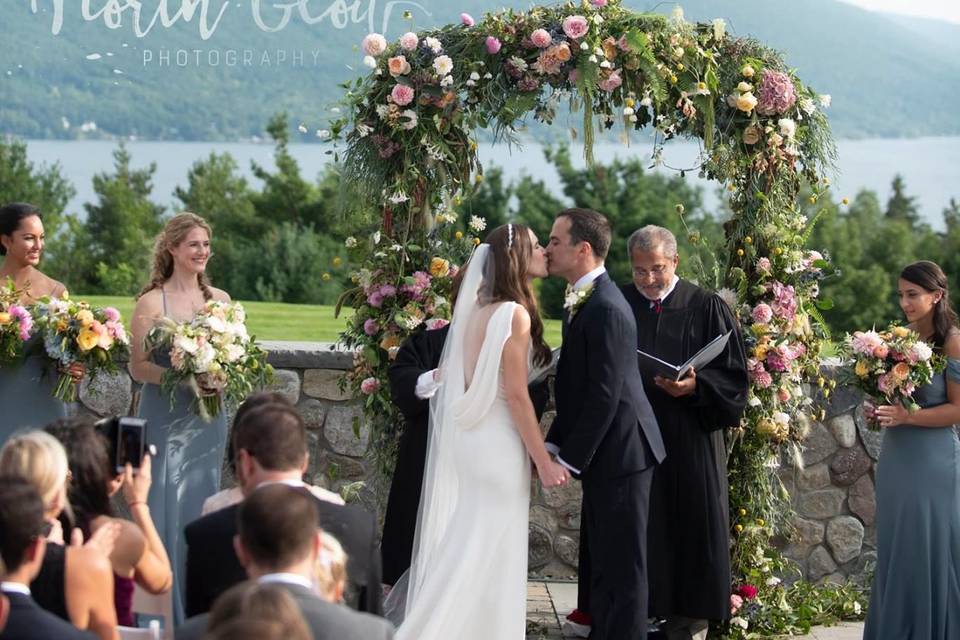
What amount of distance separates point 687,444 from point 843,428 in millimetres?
1287

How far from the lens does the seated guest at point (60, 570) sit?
3.42 m

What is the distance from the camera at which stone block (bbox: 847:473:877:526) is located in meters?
7.26

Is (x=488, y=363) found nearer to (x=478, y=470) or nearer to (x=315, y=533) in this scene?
(x=478, y=470)

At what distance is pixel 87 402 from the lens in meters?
7.34

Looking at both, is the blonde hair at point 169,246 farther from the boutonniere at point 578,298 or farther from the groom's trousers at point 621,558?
the groom's trousers at point 621,558

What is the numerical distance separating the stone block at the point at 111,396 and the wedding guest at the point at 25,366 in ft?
2.30

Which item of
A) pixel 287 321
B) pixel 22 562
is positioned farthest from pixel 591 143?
pixel 287 321

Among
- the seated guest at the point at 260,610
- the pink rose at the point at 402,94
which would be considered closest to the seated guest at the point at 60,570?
the seated guest at the point at 260,610

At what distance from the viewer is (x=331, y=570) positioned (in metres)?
3.41

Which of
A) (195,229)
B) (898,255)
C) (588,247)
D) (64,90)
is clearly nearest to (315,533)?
(588,247)

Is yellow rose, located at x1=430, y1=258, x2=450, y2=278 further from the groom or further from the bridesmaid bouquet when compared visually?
the bridesmaid bouquet

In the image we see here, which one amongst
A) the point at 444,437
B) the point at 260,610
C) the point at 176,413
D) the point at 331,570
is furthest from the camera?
the point at 176,413

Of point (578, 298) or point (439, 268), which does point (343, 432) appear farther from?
point (578, 298)

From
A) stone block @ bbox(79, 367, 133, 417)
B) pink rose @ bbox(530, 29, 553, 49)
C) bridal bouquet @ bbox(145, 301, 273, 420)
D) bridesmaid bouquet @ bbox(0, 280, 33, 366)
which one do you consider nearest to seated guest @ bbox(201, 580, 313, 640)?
bridal bouquet @ bbox(145, 301, 273, 420)
